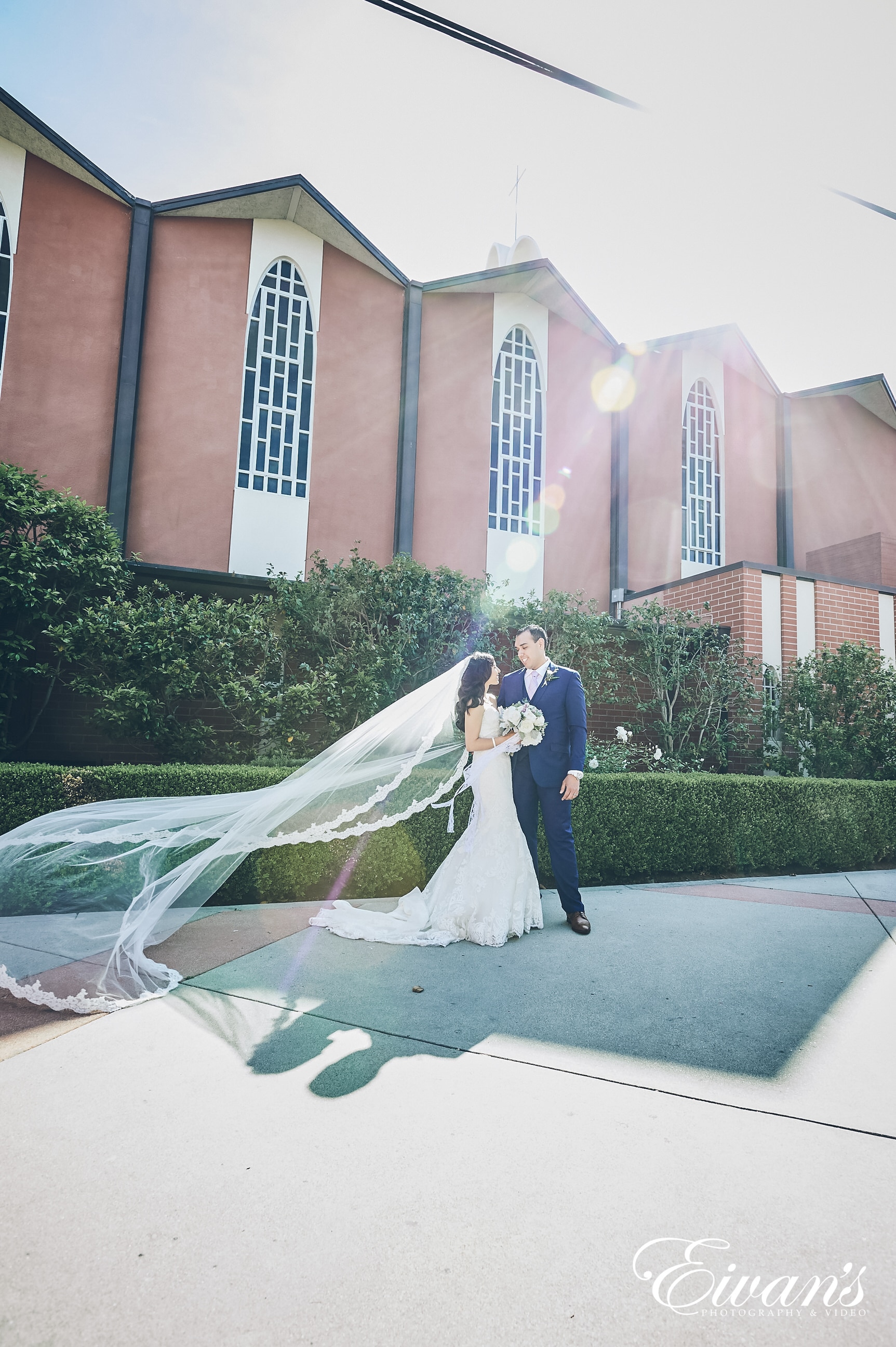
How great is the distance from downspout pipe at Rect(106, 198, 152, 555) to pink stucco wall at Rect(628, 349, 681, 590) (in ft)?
29.2

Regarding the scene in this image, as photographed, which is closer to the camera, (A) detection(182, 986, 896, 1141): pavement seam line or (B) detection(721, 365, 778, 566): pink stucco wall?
(A) detection(182, 986, 896, 1141): pavement seam line

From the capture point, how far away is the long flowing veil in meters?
3.72

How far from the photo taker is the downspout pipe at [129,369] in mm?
10086

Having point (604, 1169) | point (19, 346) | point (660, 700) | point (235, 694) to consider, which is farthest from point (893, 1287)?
point (19, 346)

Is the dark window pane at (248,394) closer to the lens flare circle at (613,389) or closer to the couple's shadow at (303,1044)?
the lens flare circle at (613,389)

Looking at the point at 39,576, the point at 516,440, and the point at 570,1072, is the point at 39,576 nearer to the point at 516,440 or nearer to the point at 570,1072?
the point at 570,1072

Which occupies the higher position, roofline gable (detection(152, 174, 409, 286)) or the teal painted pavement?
roofline gable (detection(152, 174, 409, 286))

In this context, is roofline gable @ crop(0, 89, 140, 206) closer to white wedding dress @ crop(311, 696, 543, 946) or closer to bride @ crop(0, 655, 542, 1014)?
bride @ crop(0, 655, 542, 1014)

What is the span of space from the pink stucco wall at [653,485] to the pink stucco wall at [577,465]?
625 millimetres

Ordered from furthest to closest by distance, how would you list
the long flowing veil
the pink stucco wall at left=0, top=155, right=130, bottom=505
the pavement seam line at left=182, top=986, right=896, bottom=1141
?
the pink stucco wall at left=0, top=155, right=130, bottom=505, the long flowing veil, the pavement seam line at left=182, top=986, right=896, bottom=1141

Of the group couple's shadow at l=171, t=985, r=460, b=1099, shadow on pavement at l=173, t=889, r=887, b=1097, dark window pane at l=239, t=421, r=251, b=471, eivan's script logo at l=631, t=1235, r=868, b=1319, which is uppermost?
dark window pane at l=239, t=421, r=251, b=471

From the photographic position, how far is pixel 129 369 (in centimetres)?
1024

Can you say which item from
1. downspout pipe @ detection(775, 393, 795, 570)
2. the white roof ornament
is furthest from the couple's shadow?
the white roof ornament

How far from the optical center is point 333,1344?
1.61 meters
